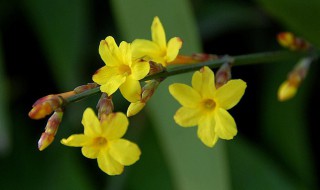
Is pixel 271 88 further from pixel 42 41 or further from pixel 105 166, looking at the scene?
pixel 105 166


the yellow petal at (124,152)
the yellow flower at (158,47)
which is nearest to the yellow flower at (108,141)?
the yellow petal at (124,152)

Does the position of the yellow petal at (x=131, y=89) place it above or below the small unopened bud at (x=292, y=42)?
above

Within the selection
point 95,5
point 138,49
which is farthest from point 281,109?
point 138,49

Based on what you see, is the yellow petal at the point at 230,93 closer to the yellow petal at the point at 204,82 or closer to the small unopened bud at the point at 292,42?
the yellow petal at the point at 204,82

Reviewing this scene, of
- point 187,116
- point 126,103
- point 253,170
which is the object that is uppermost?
point 187,116

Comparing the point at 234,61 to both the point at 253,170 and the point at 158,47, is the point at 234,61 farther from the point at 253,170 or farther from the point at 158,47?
the point at 253,170

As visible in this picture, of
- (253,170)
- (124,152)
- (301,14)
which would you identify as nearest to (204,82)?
(124,152)

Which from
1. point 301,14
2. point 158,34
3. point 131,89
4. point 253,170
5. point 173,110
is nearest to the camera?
point 131,89

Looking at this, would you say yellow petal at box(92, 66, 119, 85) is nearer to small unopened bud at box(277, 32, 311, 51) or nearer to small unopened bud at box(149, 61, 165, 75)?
small unopened bud at box(149, 61, 165, 75)
